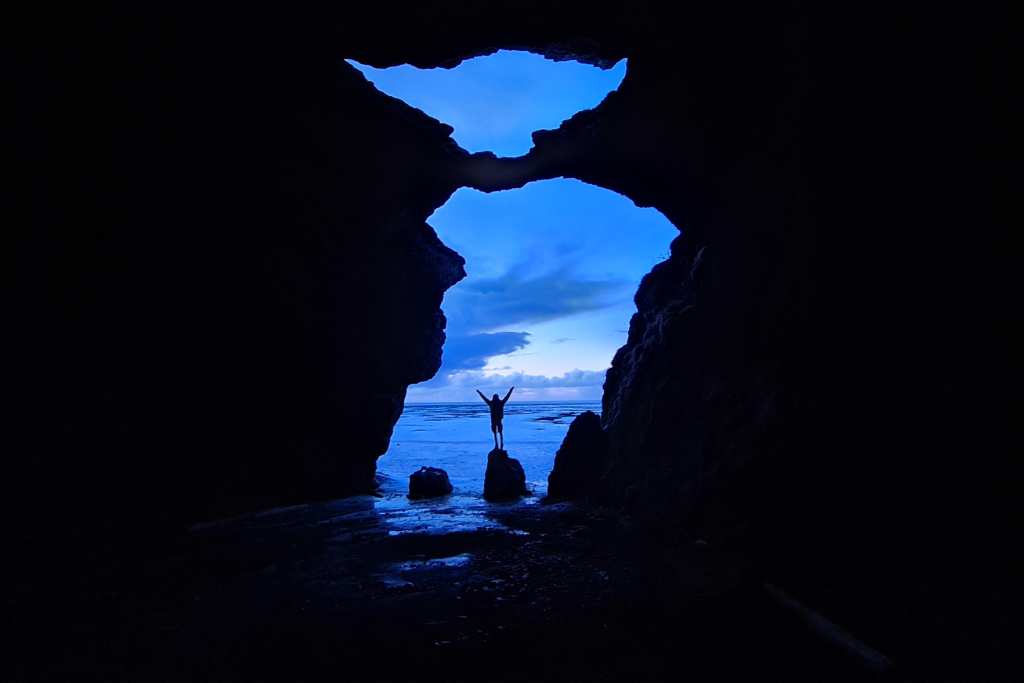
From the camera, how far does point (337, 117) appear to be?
10.3 meters

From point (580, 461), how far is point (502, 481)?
2.41 metres

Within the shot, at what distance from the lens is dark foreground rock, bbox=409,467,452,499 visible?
13070mm

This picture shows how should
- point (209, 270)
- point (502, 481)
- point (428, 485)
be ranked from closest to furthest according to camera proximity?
point (209, 270)
point (502, 481)
point (428, 485)

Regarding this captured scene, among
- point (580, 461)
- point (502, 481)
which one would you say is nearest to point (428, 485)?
point (502, 481)

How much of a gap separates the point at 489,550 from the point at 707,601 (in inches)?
135

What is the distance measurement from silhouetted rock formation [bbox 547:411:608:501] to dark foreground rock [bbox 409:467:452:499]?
3.38m

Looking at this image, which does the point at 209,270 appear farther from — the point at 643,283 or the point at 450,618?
the point at 643,283

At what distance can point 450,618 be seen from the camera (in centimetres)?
470

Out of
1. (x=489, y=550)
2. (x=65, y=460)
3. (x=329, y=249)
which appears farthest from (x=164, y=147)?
(x=489, y=550)

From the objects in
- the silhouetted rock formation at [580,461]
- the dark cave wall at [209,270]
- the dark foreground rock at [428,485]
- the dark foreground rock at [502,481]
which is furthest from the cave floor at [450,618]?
the dark foreground rock at [428,485]

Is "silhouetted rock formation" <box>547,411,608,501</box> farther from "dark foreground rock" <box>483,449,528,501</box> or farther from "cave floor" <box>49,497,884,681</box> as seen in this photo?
"cave floor" <box>49,497,884,681</box>

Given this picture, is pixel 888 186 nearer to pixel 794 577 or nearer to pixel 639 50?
pixel 794 577

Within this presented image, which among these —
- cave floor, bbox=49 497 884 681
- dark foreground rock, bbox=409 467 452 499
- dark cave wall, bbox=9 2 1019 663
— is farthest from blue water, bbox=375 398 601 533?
dark cave wall, bbox=9 2 1019 663

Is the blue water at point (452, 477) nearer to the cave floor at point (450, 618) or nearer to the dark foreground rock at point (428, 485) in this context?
the dark foreground rock at point (428, 485)
